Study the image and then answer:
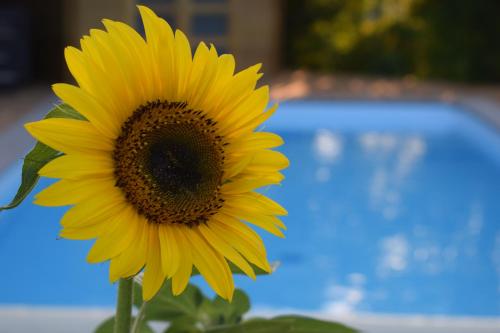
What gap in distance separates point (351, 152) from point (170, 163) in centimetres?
701

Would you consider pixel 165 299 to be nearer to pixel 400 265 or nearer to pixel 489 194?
pixel 400 265

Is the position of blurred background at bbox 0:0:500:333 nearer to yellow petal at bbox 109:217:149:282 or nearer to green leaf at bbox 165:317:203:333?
green leaf at bbox 165:317:203:333

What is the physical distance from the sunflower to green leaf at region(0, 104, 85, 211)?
0.06ft

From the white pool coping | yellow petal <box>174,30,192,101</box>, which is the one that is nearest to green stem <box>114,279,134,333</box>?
yellow petal <box>174,30,192,101</box>

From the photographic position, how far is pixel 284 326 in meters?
0.66

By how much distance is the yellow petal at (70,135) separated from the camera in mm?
501

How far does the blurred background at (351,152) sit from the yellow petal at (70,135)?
170cm

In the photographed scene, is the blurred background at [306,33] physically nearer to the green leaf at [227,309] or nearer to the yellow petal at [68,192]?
the green leaf at [227,309]

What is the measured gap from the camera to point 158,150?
607mm

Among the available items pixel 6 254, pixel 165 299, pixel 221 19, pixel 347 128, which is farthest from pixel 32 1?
pixel 165 299

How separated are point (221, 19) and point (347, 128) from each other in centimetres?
245

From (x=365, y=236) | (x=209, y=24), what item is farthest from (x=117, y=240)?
(x=209, y=24)

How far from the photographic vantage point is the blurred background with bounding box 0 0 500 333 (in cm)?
442

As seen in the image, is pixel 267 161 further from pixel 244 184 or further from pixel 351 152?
pixel 351 152
